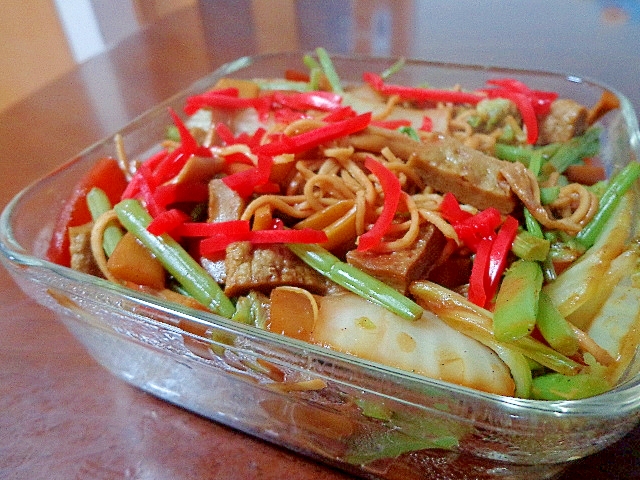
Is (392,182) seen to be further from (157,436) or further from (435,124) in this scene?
(157,436)

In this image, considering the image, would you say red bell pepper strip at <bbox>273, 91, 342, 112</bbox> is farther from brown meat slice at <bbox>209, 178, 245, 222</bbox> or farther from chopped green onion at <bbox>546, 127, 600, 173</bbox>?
chopped green onion at <bbox>546, 127, 600, 173</bbox>

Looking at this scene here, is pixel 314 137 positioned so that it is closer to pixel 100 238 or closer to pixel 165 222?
pixel 165 222

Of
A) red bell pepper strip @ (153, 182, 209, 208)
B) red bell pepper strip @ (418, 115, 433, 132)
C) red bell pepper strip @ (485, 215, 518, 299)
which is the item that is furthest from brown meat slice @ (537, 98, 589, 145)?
Answer: red bell pepper strip @ (153, 182, 209, 208)

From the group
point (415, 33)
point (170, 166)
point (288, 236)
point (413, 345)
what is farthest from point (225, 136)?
point (415, 33)

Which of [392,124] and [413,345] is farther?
[392,124]

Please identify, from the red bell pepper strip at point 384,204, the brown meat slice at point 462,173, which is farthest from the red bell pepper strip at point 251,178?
the brown meat slice at point 462,173

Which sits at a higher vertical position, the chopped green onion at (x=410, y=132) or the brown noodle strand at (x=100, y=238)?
the chopped green onion at (x=410, y=132)

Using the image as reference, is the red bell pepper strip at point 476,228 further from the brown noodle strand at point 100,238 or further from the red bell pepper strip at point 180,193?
the brown noodle strand at point 100,238
